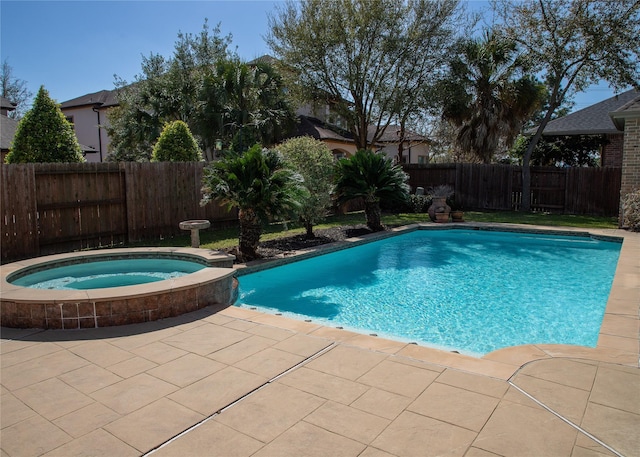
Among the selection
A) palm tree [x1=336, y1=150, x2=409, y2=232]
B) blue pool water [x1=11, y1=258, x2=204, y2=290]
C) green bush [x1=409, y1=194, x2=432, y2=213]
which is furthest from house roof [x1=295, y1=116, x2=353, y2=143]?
blue pool water [x1=11, y1=258, x2=204, y2=290]

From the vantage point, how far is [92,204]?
32.7 ft

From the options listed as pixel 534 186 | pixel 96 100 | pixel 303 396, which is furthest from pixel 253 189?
pixel 96 100

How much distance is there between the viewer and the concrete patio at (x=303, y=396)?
2643 mm

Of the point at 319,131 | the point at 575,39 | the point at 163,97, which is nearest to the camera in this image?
the point at 575,39

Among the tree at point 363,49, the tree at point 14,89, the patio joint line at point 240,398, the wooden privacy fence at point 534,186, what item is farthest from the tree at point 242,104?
the tree at point 14,89

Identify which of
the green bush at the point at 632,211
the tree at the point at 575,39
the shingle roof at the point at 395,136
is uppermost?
the tree at the point at 575,39

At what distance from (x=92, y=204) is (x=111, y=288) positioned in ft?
18.4

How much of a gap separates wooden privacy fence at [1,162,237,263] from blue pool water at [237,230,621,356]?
13.4 feet

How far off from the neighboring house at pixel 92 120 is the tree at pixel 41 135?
19972 mm

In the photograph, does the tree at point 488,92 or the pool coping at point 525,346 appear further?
the tree at point 488,92

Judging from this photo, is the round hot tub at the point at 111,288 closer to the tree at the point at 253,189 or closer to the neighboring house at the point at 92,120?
the tree at the point at 253,189

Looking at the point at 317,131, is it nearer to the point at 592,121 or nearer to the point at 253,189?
the point at 592,121

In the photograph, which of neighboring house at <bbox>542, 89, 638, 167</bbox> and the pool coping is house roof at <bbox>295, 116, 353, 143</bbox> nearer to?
neighboring house at <bbox>542, 89, 638, 167</bbox>

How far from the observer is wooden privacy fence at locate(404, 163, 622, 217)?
16500 mm
